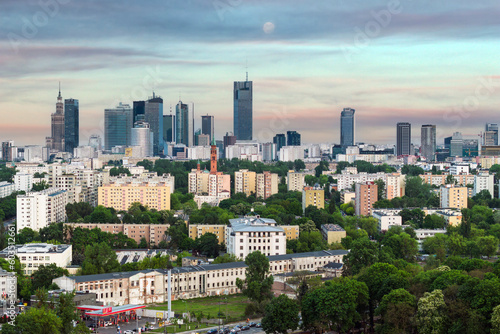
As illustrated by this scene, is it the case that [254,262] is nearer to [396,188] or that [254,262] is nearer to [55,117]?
[396,188]

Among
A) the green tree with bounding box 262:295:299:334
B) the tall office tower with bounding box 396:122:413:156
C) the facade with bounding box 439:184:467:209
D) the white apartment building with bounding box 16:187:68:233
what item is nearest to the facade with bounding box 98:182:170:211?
the white apartment building with bounding box 16:187:68:233

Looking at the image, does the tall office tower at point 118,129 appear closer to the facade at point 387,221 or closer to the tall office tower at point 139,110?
the tall office tower at point 139,110

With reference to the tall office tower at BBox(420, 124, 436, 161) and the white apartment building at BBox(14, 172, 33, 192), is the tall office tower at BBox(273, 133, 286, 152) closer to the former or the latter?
the tall office tower at BBox(420, 124, 436, 161)

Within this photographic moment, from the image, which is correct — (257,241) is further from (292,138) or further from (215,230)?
(292,138)

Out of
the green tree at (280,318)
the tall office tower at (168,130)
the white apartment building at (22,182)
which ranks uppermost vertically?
the tall office tower at (168,130)

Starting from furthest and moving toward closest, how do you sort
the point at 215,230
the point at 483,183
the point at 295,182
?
the point at 295,182
the point at 483,183
the point at 215,230

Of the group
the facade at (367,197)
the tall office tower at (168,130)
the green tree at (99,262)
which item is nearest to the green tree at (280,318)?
the green tree at (99,262)

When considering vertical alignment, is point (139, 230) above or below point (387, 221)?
below

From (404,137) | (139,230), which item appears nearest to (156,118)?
(404,137)
